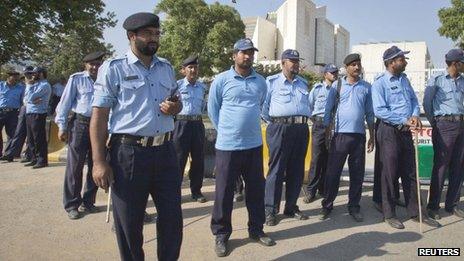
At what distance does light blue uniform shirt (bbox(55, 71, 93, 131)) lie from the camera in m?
5.82

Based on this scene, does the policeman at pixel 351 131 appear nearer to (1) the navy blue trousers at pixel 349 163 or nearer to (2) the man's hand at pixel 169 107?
(1) the navy blue trousers at pixel 349 163

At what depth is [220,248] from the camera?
4.43m

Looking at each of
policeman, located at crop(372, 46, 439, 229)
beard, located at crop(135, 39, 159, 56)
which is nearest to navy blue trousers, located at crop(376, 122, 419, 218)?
policeman, located at crop(372, 46, 439, 229)

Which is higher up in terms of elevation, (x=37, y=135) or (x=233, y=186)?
(x=37, y=135)

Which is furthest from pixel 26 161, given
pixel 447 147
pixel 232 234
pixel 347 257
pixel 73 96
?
pixel 447 147

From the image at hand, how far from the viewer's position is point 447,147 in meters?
5.59

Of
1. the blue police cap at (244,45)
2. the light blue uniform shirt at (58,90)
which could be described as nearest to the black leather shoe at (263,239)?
the blue police cap at (244,45)

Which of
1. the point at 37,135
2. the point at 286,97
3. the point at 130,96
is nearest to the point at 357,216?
the point at 286,97

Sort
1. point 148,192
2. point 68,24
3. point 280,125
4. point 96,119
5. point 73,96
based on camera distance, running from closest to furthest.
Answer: point 96,119
point 148,192
point 280,125
point 73,96
point 68,24

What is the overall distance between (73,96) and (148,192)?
3.07 metres

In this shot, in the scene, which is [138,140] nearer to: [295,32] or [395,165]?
[395,165]

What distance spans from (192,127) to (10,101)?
19.0 ft

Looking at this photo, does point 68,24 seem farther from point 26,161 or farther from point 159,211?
point 159,211

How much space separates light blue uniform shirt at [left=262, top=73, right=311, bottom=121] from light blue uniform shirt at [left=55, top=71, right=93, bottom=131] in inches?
98.0
